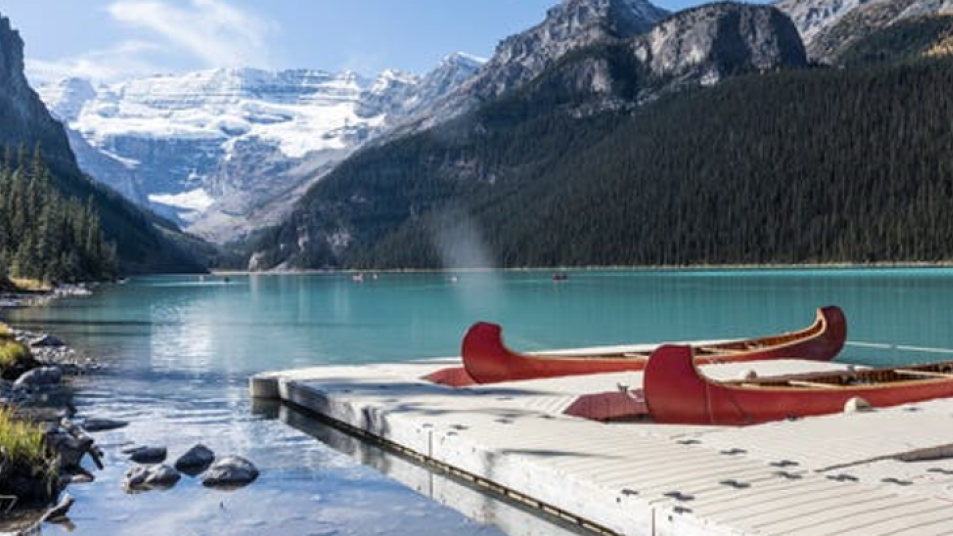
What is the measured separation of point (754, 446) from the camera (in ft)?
50.8

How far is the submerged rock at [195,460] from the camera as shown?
1783 cm

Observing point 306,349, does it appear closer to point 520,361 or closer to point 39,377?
point 39,377

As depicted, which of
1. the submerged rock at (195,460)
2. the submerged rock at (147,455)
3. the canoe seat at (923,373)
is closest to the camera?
the submerged rock at (195,460)

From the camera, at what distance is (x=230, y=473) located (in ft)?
55.5

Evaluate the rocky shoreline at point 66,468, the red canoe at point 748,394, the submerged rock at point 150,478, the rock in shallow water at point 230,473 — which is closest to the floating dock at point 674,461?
the red canoe at point 748,394

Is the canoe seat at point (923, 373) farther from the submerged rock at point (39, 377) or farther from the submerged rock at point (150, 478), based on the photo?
the submerged rock at point (39, 377)

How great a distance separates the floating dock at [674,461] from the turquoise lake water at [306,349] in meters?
1.12

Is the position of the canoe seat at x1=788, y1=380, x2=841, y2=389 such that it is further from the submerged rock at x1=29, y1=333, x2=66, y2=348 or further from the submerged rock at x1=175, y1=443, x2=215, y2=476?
the submerged rock at x1=29, y1=333, x2=66, y2=348

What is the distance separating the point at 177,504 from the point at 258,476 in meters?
2.14

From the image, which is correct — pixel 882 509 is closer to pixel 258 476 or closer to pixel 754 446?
pixel 754 446

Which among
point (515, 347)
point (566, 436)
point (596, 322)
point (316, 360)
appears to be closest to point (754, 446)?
point (566, 436)

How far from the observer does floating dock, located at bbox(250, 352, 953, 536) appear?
36.3 feet

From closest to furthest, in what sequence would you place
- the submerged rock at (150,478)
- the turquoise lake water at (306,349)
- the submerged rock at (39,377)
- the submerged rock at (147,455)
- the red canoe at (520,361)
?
the turquoise lake water at (306,349), the submerged rock at (150,478), the submerged rock at (147,455), the red canoe at (520,361), the submerged rock at (39,377)

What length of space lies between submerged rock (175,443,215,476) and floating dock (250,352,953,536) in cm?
329
